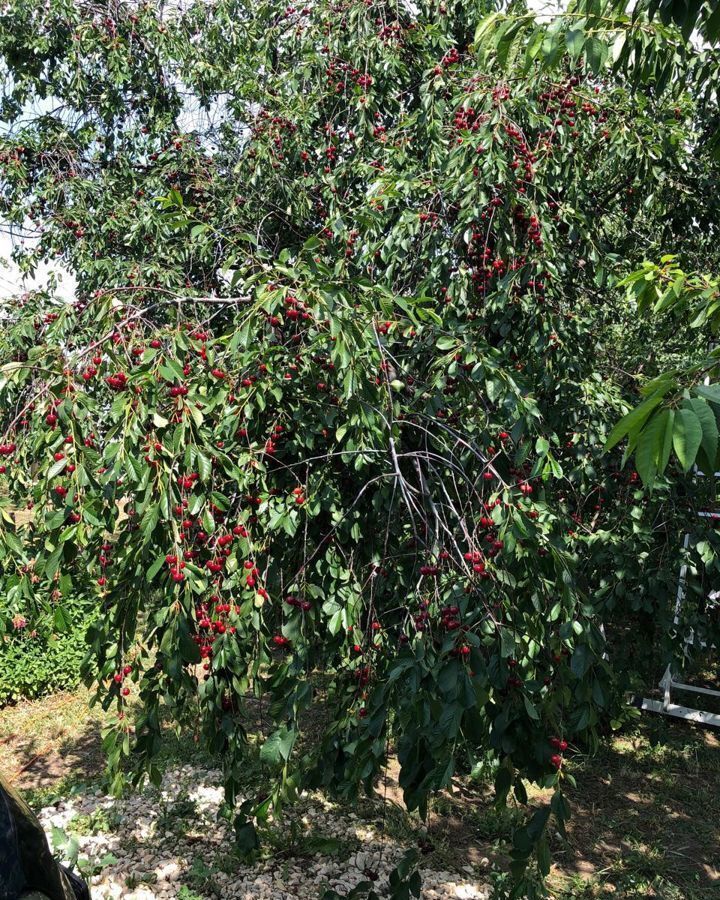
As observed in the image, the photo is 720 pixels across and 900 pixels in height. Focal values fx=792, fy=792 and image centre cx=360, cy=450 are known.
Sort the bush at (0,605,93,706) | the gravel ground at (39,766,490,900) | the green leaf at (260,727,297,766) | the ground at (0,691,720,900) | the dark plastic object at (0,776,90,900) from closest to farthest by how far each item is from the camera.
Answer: the dark plastic object at (0,776,90,900) → the green leaf at (260,727,297,766) → the gravel ground at (39,766,490,900) → the ground at (0,691,720,900) → the bush at (0,605,93,706)

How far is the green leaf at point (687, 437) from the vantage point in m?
1.50

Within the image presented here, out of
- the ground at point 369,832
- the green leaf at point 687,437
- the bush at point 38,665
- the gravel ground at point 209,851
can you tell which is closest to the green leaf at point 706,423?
the green leaf at point 687,437

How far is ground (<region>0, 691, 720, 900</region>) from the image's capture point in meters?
3.62

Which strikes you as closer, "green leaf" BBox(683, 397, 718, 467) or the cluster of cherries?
"green leaf" BBox(683, 397, 718, 467)

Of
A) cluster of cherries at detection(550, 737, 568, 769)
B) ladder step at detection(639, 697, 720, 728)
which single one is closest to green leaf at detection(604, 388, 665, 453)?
cluster of cherries at detection(550, 737, 568, 769)

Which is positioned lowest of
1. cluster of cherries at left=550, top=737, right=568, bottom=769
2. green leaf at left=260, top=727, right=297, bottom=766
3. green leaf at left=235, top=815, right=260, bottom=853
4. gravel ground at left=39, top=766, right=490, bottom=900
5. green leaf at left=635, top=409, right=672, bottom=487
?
Answer: gravel ground at left=39, top=766, right=490, bottom=900

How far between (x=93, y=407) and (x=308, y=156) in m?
2.65

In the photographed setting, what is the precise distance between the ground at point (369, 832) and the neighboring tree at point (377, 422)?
2.47ft

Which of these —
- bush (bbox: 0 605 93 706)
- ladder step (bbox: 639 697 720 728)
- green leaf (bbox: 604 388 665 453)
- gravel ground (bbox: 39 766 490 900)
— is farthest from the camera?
bush (bbox: 0 605 93 706)

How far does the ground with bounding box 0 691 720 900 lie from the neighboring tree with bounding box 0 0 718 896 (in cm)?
75

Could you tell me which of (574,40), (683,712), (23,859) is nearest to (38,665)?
(23,859)

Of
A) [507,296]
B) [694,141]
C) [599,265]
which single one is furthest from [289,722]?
[694,141]

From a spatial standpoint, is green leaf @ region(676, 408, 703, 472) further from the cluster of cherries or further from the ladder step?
the ladder step

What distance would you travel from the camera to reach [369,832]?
4.07m
